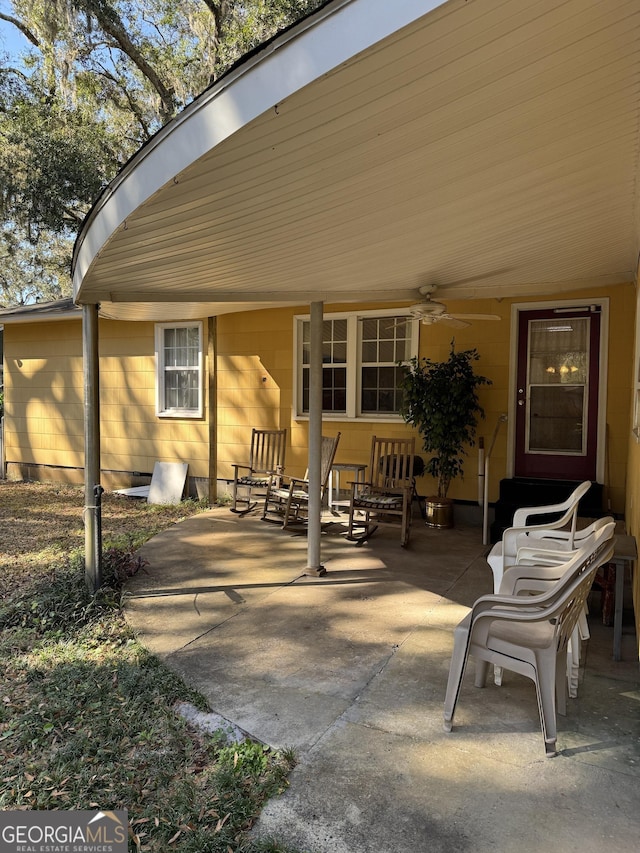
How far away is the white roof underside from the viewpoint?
1476 mm

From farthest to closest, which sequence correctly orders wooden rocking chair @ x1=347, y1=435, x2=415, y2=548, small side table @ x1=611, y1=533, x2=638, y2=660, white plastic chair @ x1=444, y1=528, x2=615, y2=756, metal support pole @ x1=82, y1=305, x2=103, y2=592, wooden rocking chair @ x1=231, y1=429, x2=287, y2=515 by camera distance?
wooden rocking chair @ x1=231, y1=429, x2=287, y2=515 < wooden rocking chair @ x1=347, y1=435, x2=415, y2=548 < metal support pole @ x1=82, y1=305, x2=103, y2=592 < small side table @ x1=611, y1=533, x2=638, y2=660 < white plastic chair @ x1=444, y1=528, x2=615, y2=756

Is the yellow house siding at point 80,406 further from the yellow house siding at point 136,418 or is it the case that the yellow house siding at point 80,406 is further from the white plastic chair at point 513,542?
the white plastic chair at point 513,542

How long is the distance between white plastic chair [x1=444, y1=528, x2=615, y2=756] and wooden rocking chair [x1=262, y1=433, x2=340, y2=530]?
3.58 m

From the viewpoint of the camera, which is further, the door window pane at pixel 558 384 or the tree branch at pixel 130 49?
the tree branch at pixel 130 49

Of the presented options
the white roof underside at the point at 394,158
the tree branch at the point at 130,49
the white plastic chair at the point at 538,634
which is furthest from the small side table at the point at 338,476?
the tree branch at the point at 130,49

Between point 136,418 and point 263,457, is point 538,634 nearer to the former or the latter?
point 263,457

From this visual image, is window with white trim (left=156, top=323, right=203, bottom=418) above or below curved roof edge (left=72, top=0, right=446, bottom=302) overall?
below

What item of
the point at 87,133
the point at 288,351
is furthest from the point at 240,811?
the point at 87,133

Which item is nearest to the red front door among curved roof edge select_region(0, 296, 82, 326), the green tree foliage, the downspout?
the downspout

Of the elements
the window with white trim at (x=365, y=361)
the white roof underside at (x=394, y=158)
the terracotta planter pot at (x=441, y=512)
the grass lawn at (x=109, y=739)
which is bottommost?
the grass lawn at (x=109, y=739)

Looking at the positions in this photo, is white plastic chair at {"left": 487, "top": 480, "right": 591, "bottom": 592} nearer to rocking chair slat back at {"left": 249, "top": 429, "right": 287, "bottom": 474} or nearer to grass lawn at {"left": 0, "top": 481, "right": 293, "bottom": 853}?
grass lawn at {"left": 0, "top": 481, "right": 293, "bottom": 853}

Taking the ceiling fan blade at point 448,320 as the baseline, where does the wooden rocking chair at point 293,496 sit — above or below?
below

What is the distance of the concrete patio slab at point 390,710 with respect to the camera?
74.8 inches

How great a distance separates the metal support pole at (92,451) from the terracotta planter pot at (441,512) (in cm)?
357
